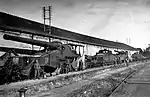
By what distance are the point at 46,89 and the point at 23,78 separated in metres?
3.26

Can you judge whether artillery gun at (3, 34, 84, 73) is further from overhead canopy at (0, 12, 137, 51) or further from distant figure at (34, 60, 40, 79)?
overhead canopy at (0, 12, 137, 51)

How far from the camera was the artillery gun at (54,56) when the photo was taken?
13.5 metres

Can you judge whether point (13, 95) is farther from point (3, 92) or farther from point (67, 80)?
point (67, 80)

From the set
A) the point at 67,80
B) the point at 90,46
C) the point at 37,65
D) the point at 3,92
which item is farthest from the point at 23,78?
the point at 90,46

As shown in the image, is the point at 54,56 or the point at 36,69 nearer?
the point at 36,69

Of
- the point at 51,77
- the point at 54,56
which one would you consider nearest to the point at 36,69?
the point at 51,77

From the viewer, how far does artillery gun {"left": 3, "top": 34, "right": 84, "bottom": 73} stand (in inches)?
532

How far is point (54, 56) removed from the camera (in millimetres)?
14633

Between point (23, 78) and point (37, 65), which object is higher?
point (37, 65)

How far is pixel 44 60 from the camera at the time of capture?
532 inches

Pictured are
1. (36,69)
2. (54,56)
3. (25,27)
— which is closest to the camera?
(36,69)

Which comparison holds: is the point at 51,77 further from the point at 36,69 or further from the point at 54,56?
the point at 54,56

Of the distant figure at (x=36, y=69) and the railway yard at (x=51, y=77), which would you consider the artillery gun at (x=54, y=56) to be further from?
the distant figure at (x=36, y=69)

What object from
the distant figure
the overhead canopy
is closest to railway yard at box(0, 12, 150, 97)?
the distant figure
